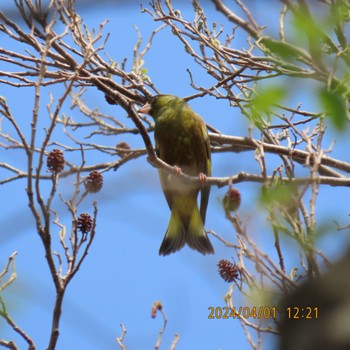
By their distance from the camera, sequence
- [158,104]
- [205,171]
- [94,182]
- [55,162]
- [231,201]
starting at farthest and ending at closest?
[158,104], [205,171], [94,182], [55,162], [231,201]

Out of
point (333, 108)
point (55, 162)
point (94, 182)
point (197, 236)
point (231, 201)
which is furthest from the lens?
point (197, 236)

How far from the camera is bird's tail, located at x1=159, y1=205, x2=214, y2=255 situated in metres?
5.61

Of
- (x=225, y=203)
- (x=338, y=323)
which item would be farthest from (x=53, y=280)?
(x=338, y=323)

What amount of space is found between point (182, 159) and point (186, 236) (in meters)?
0.67

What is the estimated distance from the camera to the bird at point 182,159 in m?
5.72

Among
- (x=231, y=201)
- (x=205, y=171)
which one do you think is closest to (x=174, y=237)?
(x=205, y=171)

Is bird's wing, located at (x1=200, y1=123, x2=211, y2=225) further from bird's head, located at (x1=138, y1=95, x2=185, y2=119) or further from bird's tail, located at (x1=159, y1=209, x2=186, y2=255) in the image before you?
bird's head, located at (x1=138, y1=95, x2=185, y2=119)

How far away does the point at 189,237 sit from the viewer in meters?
5.75

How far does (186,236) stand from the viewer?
5.77m

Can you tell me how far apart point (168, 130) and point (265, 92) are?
13.4ft

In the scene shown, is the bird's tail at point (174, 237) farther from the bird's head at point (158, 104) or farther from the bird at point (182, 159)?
the bird's head at point (158, 104)

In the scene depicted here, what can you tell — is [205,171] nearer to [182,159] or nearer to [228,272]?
[182,159]

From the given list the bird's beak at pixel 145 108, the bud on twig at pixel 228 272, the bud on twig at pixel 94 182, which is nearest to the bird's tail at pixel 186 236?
the bird's beak at pixel 145 108

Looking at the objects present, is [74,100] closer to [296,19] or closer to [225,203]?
[225,203]
